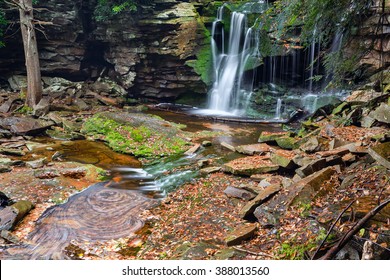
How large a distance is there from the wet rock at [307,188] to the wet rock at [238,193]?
1.08 meters

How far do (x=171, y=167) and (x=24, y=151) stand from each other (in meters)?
5.21

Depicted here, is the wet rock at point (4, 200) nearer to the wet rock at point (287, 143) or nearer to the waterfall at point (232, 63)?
the wet rock at point (287, 143)

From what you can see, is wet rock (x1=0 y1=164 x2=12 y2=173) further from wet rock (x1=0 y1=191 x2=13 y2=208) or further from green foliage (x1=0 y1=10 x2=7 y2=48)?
green foliage (x1=0 y1=10 x2=7 y2=48)

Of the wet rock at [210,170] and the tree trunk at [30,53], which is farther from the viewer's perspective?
the tree trunk at [30,53]

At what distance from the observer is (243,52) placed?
66.3ft

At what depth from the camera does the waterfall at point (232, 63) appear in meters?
20.0

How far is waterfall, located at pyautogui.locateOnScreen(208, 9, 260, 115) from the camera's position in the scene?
1995cm

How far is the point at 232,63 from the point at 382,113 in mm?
12660

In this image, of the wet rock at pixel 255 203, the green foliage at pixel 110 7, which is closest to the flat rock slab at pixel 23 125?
the green foliage at pixel 110 7

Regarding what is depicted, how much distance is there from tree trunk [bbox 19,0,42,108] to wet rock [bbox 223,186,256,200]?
12.6m

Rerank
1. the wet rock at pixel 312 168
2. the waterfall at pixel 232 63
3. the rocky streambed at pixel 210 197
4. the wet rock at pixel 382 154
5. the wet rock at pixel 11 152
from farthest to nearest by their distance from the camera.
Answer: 1. the waterfall at pixel 232 63
2. the wet rock at pixel 11 152
3. the wet rock at pixel 312 168
4. the wet rock at pixel 382 154
5. the rocky streambed at pixel 210 197

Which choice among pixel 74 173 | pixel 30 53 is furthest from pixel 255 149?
pixel 30 53

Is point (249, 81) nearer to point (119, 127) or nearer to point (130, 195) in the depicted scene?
point (119, 127)

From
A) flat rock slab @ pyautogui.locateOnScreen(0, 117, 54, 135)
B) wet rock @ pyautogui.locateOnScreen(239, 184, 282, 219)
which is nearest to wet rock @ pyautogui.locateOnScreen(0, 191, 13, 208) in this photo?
wet rock @ pyautogui.locateOnScreen(239, 184, 282, 219)
